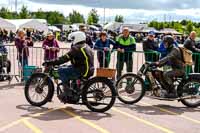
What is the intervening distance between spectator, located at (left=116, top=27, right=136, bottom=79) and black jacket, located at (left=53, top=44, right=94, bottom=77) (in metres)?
3.59

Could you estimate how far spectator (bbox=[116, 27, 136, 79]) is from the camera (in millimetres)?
13367

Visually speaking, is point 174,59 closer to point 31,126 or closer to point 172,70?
point 172,70

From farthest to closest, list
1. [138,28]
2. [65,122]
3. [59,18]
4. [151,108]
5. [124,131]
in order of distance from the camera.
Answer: [59,18]
[138,28]
[151,108]
[65,122]
[124,131]

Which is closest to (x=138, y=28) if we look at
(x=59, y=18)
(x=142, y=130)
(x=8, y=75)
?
(x=59, y=18)

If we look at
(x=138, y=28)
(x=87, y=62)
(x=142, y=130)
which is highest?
(x=138, y=28)

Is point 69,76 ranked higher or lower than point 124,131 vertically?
higher

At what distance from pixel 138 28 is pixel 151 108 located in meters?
78.8

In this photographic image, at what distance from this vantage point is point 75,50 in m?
9.65

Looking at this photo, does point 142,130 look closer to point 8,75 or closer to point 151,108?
point 151,108

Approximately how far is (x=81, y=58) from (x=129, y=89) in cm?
186

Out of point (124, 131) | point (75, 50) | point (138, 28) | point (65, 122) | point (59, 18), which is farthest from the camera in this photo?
point (59, 18)

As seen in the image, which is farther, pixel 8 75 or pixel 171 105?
pixel 8 75

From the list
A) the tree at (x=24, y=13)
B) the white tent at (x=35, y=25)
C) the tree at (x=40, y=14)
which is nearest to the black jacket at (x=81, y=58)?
the white tent at (x=35, y=25)

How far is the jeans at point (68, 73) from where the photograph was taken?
32.1ft
